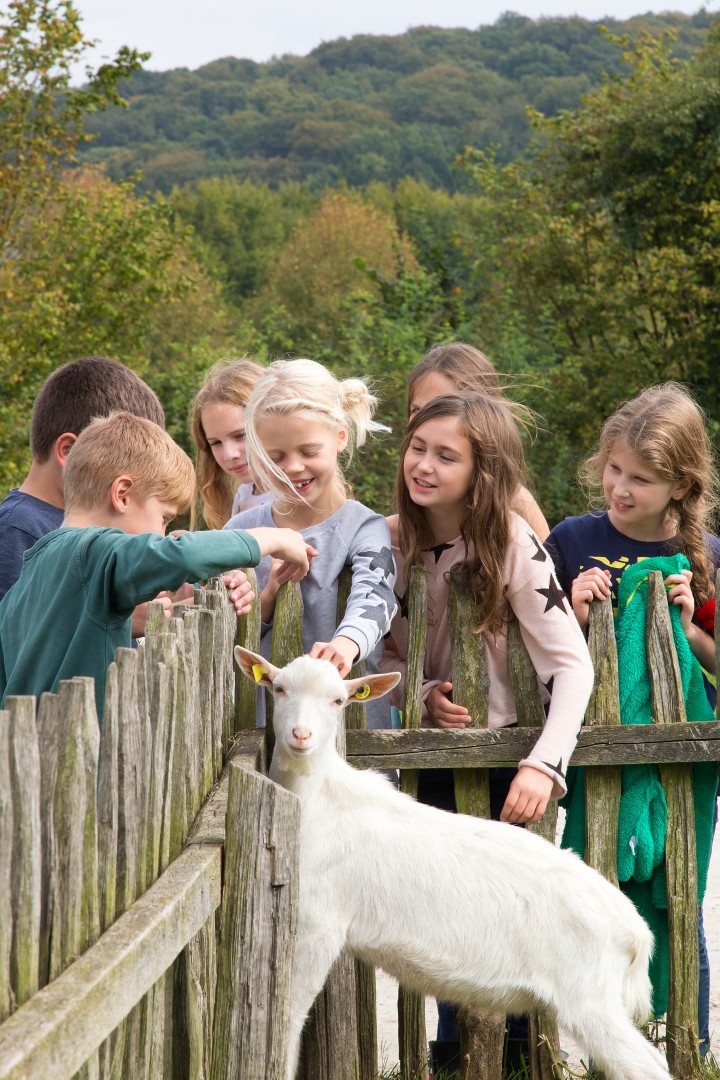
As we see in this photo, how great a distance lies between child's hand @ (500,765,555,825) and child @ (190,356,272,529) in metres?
1.97

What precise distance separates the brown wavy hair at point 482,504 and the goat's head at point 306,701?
0.64 metres

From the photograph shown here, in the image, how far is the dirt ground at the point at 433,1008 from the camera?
458 centimetres

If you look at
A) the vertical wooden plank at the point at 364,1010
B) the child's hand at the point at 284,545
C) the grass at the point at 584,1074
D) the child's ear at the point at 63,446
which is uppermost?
the child's ear at the point at 63,446

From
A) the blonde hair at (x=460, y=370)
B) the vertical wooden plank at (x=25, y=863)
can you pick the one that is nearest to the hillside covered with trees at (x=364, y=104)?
the blonde hair at (x=460, y=370)

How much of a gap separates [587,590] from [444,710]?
622mm

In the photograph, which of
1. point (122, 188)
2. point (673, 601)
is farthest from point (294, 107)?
point (673, 601)

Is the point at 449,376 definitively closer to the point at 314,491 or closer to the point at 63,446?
the point at 314,491

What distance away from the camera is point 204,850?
245 centimetres

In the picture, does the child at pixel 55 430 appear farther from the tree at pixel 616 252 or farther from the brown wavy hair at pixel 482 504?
the tree at pixel 616 252

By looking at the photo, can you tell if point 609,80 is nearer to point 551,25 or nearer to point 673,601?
point 673,601

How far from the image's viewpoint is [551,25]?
107375 mm

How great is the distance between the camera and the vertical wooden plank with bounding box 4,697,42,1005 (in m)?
1.54

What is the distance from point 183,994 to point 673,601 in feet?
7.05

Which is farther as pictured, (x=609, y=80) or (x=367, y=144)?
(x=367, y=144)
